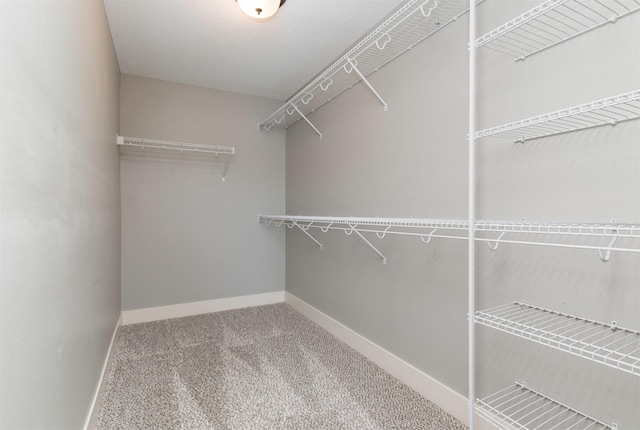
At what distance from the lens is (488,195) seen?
141 cm

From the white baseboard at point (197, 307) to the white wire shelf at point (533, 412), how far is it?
239 cm

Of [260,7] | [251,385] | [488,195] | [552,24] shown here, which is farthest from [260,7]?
[251,385]

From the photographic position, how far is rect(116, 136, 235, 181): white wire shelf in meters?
2.66

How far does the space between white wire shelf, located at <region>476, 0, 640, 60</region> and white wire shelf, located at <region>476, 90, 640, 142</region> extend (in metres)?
0.31

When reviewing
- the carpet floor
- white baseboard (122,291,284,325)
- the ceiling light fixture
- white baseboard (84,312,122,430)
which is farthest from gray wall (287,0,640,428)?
white baseboard (84,312,122,430)

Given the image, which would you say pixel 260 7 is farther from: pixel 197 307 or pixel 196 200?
pixel 197 307

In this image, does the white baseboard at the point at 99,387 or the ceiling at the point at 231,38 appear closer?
the white baseboard at the point at 99,387

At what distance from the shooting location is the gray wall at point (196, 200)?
2.83 meters

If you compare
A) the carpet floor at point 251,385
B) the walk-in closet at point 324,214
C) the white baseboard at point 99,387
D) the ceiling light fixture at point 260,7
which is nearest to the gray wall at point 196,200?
the walk-in closet at point 324,214

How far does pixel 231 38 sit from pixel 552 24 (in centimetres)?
184

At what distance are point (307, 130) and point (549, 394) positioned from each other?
256 cm

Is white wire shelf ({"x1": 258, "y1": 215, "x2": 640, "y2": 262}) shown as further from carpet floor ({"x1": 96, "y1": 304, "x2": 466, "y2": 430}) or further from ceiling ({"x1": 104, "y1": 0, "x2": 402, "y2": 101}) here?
ceiling ({"x1": 104, "y1": 0, "x2": 402, "y2": 101})

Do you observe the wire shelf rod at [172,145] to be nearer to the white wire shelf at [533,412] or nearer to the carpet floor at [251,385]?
the carpet floor at [251,385]

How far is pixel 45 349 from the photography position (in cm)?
87
